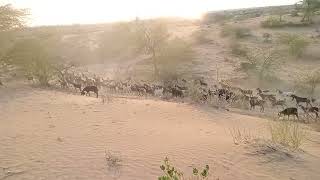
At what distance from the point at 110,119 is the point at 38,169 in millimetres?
5857

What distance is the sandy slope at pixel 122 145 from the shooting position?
11266 millimetres

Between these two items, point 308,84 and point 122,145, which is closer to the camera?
point 122,145

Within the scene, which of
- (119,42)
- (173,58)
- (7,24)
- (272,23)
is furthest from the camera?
(272,23)

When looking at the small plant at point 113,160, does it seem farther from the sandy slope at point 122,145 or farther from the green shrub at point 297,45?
the green shrub at point 297,45

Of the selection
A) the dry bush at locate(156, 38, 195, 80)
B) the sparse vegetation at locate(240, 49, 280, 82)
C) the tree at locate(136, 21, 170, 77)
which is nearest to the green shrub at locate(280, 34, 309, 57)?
the sparse vegetation at locate(240, 49, 280, 82)

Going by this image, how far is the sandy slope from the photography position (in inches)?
444

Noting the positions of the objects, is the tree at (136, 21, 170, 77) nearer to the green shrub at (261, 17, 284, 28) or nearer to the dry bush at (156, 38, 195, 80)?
the dry bush at (156, 38, 195, 80)

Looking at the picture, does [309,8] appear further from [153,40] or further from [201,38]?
[153,40]

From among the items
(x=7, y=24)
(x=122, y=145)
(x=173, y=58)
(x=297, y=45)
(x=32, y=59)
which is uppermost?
(x=7, y=24)

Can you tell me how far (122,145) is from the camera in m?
13.3

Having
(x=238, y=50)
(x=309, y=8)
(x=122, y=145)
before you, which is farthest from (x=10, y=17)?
(x=309, y=8)

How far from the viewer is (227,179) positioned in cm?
1117

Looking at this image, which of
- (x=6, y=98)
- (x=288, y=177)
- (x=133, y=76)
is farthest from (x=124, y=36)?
(x=288, y=177)

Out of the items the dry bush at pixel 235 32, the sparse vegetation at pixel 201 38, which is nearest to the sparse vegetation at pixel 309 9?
the dry bush at pixel 235 32
